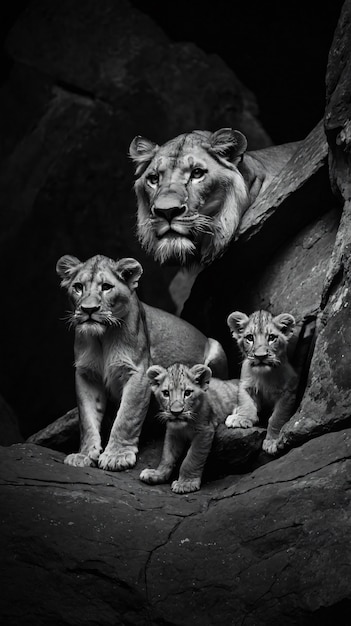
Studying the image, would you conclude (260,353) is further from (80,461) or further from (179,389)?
(80,461)

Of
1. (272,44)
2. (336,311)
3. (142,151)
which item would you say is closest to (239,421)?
(336,311)

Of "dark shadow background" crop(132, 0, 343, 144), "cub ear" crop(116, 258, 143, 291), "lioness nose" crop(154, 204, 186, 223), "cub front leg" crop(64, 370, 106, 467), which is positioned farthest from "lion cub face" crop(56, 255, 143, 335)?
"dark shadow background" crop(132, 0, 343, 144)

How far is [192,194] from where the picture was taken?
7.90 metres

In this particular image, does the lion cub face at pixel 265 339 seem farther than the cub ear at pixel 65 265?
No

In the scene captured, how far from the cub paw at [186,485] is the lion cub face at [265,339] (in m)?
0.91

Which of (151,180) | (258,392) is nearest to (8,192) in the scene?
(151,180)

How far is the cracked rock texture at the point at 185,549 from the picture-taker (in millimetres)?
5000

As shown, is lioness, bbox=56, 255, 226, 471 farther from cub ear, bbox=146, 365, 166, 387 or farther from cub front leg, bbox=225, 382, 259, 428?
cub front leg, bbox=225, 382, 259, 428

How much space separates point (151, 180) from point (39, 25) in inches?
188

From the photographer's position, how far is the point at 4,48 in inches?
466

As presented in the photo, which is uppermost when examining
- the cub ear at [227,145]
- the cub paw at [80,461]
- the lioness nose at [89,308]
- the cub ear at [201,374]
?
the cub ear at [227,145]

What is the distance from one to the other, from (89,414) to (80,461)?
47 centimetres

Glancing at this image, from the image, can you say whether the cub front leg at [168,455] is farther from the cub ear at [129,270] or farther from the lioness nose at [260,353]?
the cub ear at [129,270]

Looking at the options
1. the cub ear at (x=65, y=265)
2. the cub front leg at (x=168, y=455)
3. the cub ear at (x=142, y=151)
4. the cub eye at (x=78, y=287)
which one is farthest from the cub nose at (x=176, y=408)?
the cub ear at (x=142, y=151)
